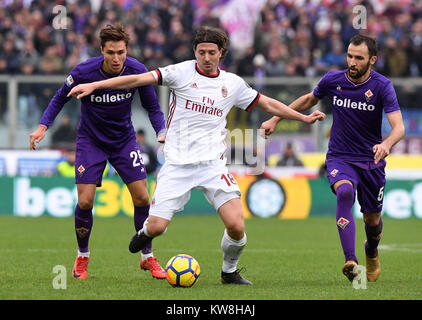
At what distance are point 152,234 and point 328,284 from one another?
5.93 ft

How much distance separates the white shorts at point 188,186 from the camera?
8.62 m

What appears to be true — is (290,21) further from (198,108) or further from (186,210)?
(198,108)

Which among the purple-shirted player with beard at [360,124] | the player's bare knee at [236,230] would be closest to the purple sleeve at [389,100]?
the purple-shirted player with beard at [360,124]

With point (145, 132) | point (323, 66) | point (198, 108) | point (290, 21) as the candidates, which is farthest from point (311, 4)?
point (198, 108)

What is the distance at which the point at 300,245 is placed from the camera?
13.8 meters

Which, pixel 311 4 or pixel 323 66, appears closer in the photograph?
pixel 323 66

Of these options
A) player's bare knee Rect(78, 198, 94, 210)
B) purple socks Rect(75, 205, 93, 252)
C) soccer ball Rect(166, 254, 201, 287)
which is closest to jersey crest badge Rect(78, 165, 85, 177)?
player's bare knee Rect(78, 198, 94, 210)

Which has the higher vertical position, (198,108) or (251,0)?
(251,0)

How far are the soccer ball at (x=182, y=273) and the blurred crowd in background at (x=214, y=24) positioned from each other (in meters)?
13.3

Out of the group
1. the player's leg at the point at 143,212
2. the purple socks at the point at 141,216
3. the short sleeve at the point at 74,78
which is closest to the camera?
the short sleeve at the point at 74,78

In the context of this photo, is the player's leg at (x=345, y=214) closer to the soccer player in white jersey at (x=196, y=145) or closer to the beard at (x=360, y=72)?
the soccer player in white jersey at (x=196, y=145)

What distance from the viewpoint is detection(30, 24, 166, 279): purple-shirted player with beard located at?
366 inches

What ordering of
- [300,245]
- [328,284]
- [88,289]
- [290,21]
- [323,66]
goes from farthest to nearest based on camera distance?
[290,21] → [323,66] → [300,245] → [328,284] → [88,289]

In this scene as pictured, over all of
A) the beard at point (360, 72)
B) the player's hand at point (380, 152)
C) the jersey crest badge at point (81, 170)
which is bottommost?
the jersey crest badge at point (81, 170)
